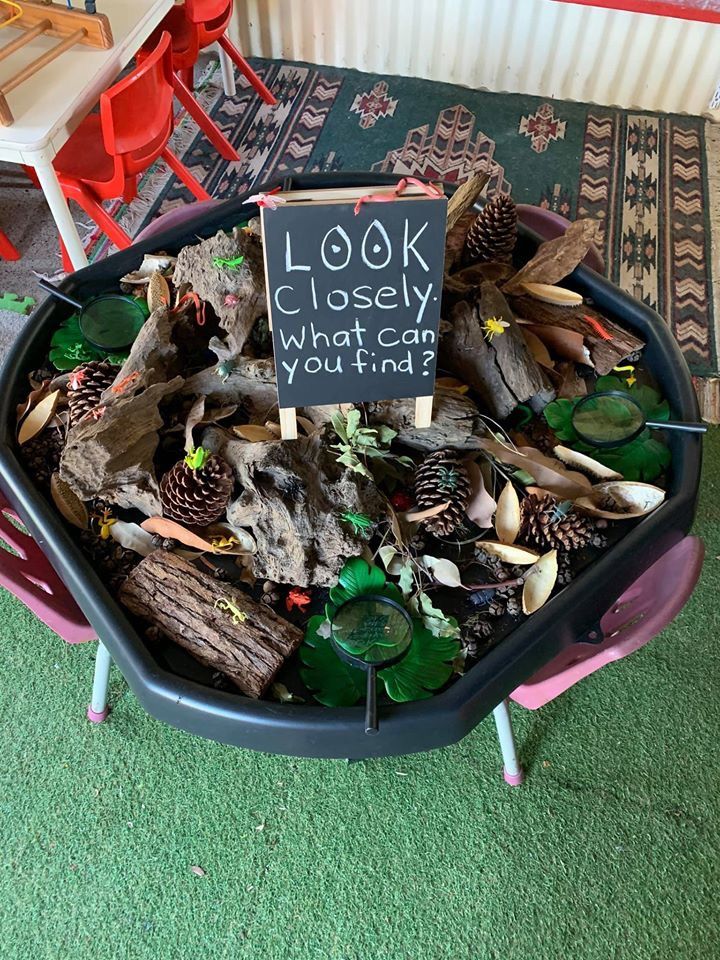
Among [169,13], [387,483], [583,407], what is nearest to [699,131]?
[169,13]

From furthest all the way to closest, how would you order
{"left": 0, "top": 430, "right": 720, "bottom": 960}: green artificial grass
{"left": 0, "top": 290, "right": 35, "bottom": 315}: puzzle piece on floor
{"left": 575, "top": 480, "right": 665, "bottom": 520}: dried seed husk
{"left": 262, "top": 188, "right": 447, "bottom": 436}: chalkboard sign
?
{"left": 0, "top": 290, "right": 35, "bottom": 315}: puzzle piece on floor < {"left": 0, "top": 430, "right": 720, "bottom": 960}: green artificial grass < {"left": 575, "top": 480, "right": 665, "bottom": 520}: dried seed husk < {"left": 262, "top": 188, "right": 447, "bottom": 436}: chalkboard sign

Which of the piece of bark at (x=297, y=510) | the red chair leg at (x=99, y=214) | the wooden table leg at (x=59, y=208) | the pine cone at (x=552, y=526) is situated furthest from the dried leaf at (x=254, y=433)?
the red chair leg at (x=99, y=214)

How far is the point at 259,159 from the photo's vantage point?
258cm

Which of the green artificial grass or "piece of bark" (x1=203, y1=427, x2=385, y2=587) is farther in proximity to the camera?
the green artificial grass

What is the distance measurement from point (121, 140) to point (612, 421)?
1.43 m

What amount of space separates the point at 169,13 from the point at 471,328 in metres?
1.86

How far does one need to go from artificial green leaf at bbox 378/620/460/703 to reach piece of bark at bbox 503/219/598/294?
1.98 feet

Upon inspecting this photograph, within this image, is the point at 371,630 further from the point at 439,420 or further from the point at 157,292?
the point at 157,292

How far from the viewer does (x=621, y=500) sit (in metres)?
0.99

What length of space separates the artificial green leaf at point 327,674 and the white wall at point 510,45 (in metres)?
2.52

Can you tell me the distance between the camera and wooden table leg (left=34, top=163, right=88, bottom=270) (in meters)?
1.62

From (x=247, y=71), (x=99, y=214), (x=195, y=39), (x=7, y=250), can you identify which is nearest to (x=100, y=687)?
(x=99, y=214)

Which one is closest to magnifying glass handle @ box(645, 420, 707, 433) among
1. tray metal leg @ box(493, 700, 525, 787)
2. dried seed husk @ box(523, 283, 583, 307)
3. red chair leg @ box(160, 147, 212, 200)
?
dried seed husk @ box(523, 283, 583, 307)

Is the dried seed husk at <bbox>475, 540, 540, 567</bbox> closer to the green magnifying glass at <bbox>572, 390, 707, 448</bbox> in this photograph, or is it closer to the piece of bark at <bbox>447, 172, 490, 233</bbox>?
the green magnifying glass at <bbox>572, 390, 707, 448</bbox>
